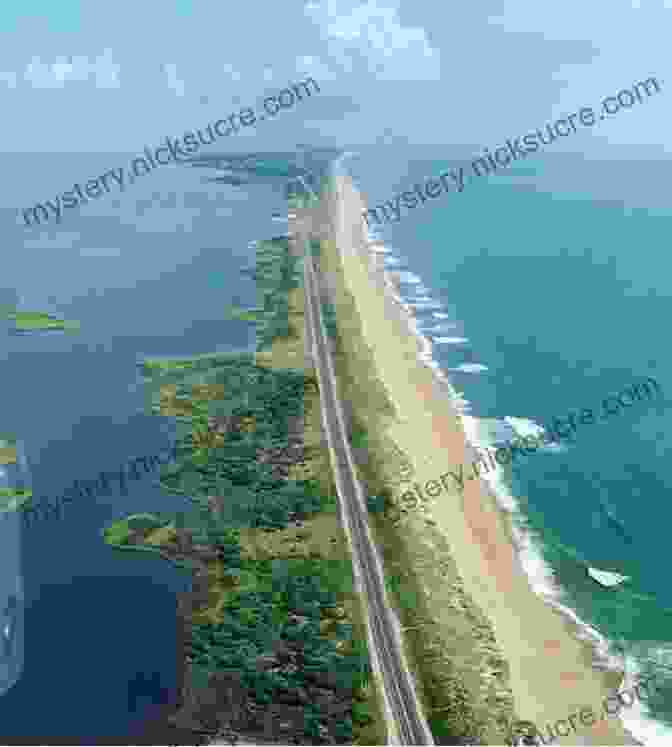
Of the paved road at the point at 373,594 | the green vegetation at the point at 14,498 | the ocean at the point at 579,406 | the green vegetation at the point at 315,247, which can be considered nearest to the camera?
the paved road at the point at 373,594

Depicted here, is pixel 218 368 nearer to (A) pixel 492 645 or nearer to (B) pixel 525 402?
(B) pixel 525 402

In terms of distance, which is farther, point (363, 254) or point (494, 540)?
point (363, 254)

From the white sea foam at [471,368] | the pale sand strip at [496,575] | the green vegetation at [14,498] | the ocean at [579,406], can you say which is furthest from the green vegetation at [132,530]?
the white sea foam at [471,368]

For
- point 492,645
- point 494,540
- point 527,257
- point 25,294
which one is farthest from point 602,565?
point 527,257

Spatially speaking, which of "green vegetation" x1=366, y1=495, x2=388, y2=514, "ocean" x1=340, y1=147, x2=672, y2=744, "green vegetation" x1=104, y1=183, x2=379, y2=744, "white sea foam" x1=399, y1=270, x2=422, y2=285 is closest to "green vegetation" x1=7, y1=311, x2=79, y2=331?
"green vegetation" x1=104, y1=183, x2=379, y2=744

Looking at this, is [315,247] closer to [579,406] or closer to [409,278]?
[409,278]

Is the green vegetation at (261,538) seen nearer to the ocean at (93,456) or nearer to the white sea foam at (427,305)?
the ocean at (93,456)
